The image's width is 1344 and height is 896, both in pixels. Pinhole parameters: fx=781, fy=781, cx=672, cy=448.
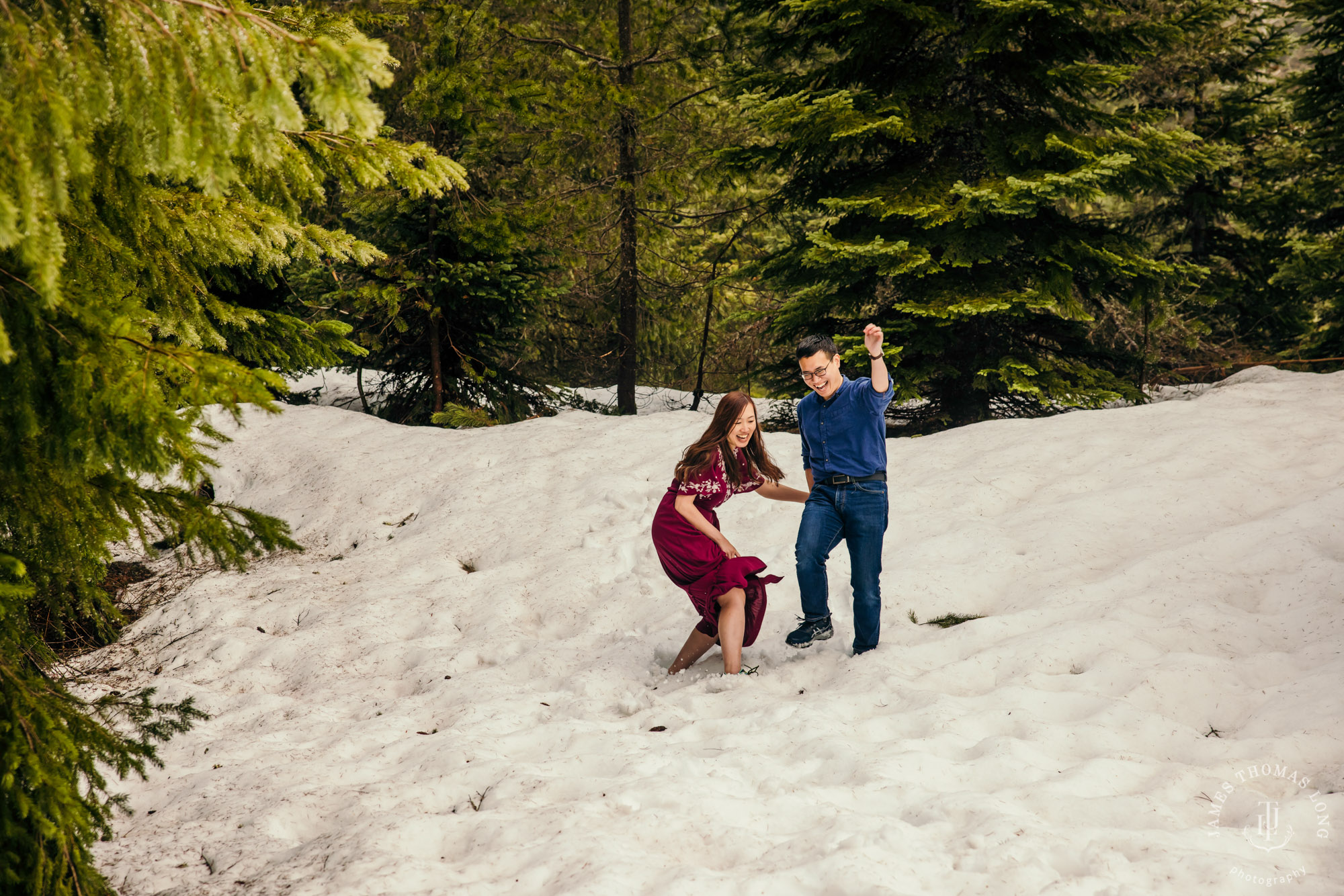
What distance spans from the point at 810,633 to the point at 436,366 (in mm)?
8595

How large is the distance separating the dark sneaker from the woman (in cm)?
34

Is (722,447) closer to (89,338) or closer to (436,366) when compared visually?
(89,338)

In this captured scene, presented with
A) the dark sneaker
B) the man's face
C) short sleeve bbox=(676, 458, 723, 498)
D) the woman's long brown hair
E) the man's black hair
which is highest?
the man's black hair

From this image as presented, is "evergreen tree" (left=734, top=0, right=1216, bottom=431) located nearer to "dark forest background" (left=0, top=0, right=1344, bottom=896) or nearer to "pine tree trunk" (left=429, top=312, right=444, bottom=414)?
"dark forest background" (left=0, top=0, right=1344, bottom=896)

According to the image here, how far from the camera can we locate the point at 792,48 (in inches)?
414

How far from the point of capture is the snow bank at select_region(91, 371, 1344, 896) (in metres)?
3.20

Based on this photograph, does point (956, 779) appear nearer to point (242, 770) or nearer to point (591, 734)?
point (591, 734)

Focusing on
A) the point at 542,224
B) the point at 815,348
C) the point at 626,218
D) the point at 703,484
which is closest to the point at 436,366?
the point at 542,224

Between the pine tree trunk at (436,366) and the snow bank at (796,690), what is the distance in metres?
3.28

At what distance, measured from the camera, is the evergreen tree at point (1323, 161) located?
10297 millimetres

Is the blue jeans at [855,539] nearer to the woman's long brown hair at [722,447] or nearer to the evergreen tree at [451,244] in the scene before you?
the woman's long brown hair at [722,447]

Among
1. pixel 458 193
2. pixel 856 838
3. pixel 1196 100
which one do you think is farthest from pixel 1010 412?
pixel 856 838

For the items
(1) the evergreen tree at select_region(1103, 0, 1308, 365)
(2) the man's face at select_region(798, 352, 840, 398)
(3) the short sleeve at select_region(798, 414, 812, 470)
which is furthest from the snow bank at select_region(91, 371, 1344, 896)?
(1) the evergreen tree at select_region(1103, 0, 1308, 365)

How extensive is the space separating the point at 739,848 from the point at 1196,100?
52.5 ft
